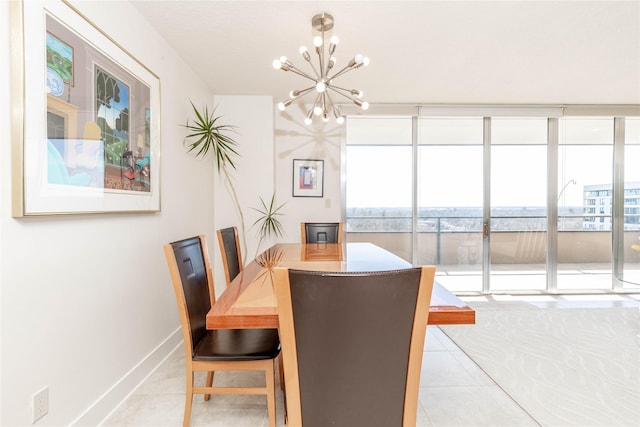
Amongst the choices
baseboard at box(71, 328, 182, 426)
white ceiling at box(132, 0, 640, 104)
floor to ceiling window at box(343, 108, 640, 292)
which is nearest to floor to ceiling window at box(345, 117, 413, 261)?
floor to ceiling window at box(343, 108, 640, 292)

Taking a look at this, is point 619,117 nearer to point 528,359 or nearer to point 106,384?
point 528,359

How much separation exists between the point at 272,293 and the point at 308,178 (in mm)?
2824

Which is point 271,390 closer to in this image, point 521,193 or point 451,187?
point 451,187

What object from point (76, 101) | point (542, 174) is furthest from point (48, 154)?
point (542, 174)

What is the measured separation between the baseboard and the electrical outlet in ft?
0.75

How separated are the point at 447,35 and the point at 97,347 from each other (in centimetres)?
311

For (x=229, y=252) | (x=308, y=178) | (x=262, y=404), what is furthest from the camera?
(x=308, y=178)

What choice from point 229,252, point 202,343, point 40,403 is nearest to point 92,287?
point 40,403

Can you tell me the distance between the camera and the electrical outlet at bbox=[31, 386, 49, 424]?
4.09 ft

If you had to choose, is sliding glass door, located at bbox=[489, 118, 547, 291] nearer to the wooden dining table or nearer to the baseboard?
the wooden dining table

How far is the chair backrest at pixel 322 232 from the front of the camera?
3.16 metres

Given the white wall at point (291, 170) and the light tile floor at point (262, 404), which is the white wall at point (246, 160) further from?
the light tile floor at point (262, 404)

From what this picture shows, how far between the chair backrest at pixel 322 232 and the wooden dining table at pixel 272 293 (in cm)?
73

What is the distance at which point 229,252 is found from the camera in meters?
Answer: 2.21
